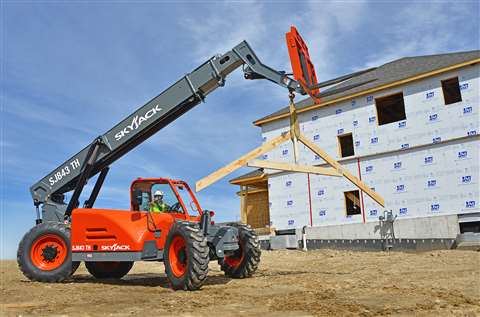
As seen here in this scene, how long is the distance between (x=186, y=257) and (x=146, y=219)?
1.68 m

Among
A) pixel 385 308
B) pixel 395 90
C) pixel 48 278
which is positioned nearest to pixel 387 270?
pixel 385 308

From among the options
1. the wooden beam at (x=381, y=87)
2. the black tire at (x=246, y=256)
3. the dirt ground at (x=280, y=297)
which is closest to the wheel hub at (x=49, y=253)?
the dirt ground at (x=280, y=297)

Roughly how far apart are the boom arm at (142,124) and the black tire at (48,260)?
3.23 ft

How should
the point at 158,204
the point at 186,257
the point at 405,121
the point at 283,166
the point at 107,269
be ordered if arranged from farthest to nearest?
the point at 405,121, the point at 107,269, the point at 158,204, the point at 283,166, the point at 186,257

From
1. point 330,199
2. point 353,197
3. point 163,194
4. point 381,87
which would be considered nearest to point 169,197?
point 163,194

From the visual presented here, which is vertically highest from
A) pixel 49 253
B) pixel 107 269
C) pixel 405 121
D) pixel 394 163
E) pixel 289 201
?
pixel 405 121

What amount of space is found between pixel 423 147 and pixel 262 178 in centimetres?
951

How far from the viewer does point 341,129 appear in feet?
71.7

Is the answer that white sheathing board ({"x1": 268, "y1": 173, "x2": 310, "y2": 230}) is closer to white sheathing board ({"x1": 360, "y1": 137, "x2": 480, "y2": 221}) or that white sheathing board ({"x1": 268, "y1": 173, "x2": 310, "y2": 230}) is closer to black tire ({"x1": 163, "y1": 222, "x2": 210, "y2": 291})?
white sheathing board ({"x1": 360, "y1": 137, "x2": 480, "y2": 221})

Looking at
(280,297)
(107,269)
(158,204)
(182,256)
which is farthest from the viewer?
(107,269)

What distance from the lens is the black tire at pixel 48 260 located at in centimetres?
992

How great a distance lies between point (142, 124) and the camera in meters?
10.8

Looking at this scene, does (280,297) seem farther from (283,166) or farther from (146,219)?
(146,219)

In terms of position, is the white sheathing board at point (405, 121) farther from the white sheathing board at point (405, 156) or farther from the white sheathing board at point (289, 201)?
the white sheathing board at point (289, 201)
